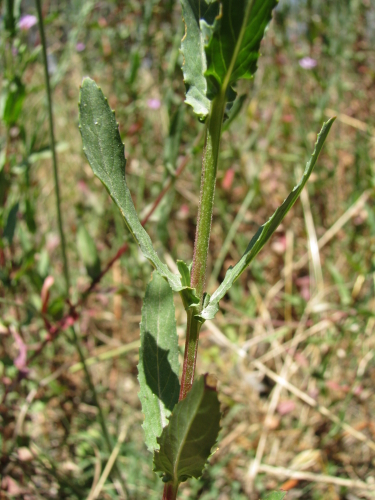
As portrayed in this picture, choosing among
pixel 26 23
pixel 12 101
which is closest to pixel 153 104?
pixel 26 23

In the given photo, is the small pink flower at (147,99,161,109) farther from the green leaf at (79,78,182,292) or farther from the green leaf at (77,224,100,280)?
the green leaf at (79,78,182,292)

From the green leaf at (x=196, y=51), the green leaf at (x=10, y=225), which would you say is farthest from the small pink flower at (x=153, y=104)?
the green leaf at (x=196, y=51)

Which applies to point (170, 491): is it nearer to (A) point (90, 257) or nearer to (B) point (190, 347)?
(B) point (190, 347)

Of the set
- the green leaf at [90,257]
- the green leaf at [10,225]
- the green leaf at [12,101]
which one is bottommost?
the green leaf at [90,257]

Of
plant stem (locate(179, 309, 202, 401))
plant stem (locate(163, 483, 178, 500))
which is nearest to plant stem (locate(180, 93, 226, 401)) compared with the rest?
plant stem (locate(179, 309, 202, 401))

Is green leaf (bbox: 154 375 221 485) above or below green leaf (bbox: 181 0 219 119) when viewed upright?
below

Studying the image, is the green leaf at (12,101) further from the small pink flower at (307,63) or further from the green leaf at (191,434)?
the small pink flower at (307,63)

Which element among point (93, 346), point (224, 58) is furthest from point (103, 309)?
point (224, 58)
